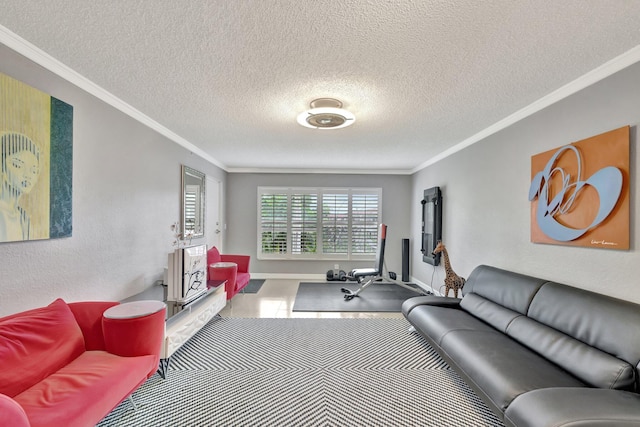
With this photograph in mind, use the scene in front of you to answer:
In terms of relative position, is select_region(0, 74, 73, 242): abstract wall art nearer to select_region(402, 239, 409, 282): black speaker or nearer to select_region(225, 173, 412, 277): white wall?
select_region(225, 173, 412, 277): white wall

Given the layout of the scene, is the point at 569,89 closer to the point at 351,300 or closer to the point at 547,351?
the point at 547,351

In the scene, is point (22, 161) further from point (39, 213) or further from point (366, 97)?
point (366, 97)

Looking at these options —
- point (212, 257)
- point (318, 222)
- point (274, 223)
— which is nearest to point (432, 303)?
point (212, 257)

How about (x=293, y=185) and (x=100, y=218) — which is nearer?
(x=100, y=218)

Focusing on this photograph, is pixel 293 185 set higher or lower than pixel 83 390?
higher

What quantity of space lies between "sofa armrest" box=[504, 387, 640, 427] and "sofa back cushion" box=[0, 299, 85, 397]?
2584 mm

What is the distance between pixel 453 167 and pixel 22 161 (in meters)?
4.75

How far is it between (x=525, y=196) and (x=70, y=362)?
3.96m

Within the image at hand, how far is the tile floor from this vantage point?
3.89 meters

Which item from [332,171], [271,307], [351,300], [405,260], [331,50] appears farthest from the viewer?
[332,171]

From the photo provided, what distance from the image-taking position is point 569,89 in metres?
2.28

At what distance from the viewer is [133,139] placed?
2.92 m

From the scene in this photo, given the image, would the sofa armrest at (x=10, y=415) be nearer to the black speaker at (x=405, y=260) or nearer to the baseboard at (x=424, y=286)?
the baseboard at (x=424, y=286)

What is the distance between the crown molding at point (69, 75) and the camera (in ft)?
5.60
